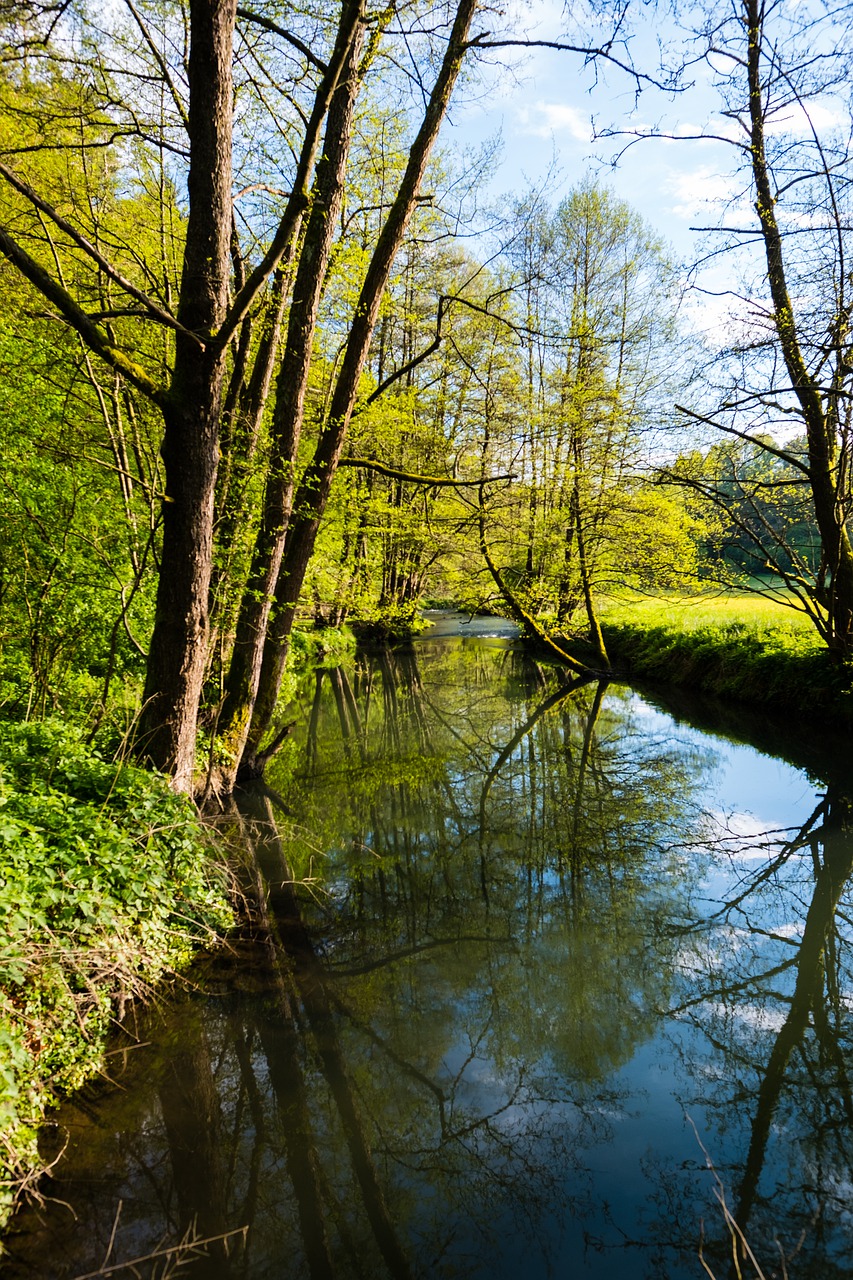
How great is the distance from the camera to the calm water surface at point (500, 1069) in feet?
8.66

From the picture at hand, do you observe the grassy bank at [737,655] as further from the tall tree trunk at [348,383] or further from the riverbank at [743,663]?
the tall tree trunk at [348,383]

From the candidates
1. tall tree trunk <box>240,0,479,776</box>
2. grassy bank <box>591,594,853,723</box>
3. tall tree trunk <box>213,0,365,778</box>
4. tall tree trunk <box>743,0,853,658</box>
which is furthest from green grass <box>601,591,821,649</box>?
tall tree trunk <box>213,0,365,778</box>

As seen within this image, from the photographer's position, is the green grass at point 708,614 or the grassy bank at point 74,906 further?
the green grass at point 708,614

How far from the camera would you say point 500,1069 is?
3.59 meters

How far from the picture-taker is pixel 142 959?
12.3ft

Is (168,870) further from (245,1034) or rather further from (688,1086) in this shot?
(688,1086)

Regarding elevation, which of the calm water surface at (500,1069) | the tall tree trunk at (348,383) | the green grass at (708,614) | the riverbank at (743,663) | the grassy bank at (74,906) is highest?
the tall tree trunk at (348,383)

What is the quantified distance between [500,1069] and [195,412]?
432 cm

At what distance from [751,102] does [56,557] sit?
34.0ft

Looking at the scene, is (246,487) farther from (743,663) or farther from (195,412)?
(743,663)

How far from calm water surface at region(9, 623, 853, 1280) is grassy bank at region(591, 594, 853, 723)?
10.8 ft

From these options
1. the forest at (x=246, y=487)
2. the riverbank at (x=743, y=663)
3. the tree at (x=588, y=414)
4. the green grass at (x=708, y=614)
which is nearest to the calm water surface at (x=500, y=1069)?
the forest at (x=246, y=487)

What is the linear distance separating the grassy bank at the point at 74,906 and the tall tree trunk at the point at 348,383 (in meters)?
3.00

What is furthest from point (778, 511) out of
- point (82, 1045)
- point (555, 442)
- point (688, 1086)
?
point (82, 1045)
